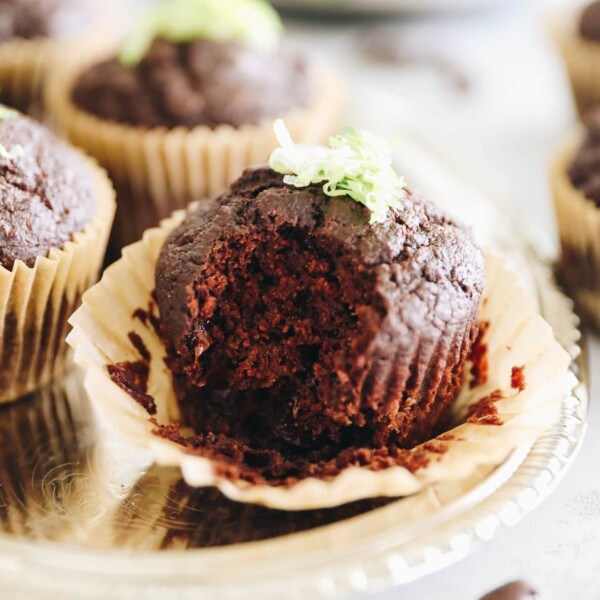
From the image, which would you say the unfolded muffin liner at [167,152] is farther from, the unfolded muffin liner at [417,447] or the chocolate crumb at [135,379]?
the chocolate crumb at [135,379]

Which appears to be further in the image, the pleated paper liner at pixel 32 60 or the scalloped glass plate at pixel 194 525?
the pleated paper liner at pixel 32 60

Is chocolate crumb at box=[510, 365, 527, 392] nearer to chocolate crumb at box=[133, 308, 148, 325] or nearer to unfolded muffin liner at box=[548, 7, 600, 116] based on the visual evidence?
chocolate crumb at box=[133, 308, 148, 325]

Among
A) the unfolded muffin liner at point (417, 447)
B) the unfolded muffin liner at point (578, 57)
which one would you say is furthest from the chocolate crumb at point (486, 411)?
the unfolded muffin liner at point (578, 57)

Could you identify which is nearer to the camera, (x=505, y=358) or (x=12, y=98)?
(x=505, y=358)

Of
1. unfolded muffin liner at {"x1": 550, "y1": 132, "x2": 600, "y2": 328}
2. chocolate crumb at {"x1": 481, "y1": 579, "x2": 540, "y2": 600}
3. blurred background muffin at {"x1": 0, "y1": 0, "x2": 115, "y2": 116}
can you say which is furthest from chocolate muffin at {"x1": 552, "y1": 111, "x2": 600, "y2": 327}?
blurred background muffin at {"x1": 0, "y1": 0, "x2": 115, "y2": 116}

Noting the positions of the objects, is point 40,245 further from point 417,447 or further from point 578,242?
point 578,242

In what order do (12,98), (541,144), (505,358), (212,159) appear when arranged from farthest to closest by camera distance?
(541,144) < (12,98) < (212,159) < (505,358)

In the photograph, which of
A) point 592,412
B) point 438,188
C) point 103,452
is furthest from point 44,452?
point 438,188

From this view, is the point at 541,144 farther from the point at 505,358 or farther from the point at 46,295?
the point at 46,295
